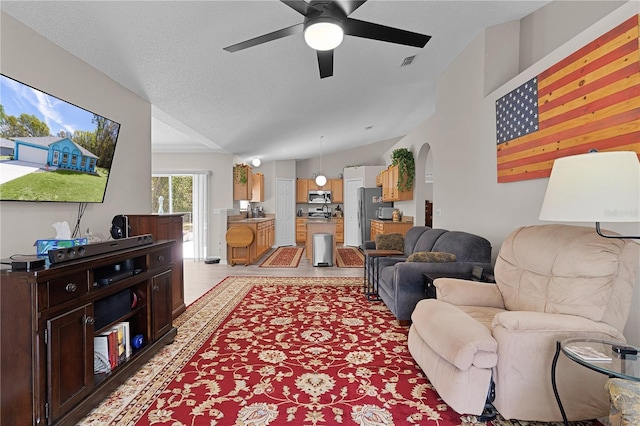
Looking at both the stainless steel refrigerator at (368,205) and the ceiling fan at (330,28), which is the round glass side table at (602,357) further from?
the stainless steel refrigerator at (368,205)

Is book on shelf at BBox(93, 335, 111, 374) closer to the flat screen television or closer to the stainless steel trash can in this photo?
the flat screen television

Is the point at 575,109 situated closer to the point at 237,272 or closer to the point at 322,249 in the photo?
the point at 322,249

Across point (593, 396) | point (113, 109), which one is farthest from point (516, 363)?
point (113, 109)

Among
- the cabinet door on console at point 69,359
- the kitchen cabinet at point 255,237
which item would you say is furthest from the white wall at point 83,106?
the kitchen cabinet at point 255,237

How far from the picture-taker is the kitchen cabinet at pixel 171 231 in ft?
10.9

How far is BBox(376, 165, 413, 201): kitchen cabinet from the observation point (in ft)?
22.0

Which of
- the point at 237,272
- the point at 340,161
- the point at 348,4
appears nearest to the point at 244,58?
the point at 348,4

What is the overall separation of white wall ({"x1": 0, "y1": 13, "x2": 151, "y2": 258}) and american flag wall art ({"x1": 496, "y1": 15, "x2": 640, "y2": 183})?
3.62m

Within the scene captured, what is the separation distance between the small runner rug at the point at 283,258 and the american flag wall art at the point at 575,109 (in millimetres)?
4639

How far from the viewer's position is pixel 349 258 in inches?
306

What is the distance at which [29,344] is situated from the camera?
5.38 feet

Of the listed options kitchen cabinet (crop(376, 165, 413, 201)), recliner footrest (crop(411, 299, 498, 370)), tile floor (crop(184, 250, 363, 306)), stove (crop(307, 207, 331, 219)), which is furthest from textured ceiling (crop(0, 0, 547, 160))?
stove (crop(307, 207, 331, 219))

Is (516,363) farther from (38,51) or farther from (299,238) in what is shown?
(299,238)

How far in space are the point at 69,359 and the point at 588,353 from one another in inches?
101
